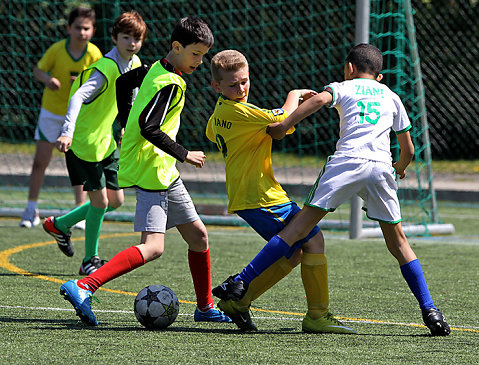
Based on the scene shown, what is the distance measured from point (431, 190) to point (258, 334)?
5.98m

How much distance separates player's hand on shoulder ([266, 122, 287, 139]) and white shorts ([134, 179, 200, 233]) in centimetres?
65

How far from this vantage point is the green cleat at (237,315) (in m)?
4.38

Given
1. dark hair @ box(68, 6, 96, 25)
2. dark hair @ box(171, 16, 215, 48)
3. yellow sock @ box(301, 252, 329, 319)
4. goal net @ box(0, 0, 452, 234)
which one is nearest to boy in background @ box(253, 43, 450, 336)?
yellow sock @ box(301, 252, 329, 319)

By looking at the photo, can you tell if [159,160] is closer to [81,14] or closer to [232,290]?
[232,290]

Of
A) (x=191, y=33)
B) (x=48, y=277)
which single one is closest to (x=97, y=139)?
(x=48, y=277)

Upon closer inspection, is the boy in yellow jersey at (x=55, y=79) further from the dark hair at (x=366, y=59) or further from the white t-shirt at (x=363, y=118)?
the white t-shirt at (x=363, y=118)

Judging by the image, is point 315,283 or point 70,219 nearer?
point 315,283

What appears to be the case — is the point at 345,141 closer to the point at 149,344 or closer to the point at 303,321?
the point at 303,321

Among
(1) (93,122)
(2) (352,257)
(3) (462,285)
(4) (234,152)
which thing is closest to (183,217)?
(4) (234,152)

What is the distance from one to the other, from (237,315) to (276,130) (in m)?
0.94

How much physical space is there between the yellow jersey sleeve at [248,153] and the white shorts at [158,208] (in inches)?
13.5

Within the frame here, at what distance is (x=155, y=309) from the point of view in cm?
440

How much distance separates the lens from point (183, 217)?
474cm

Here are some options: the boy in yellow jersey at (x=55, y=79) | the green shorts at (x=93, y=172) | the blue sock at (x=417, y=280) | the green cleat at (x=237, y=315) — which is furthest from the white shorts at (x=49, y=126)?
the blue sock at (x=417, y=280)
